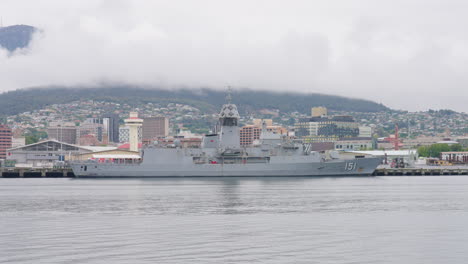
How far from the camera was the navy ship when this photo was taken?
72562 millimetres

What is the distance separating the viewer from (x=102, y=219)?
103 feet

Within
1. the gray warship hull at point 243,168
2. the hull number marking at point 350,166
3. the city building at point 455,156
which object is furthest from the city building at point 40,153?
the city building at point 455,156

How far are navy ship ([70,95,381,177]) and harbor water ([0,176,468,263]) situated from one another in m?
28.4

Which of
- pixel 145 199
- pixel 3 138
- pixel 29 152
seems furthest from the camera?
pixel 3 138

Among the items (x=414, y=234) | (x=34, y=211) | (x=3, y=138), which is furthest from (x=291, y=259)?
(x=3, y=138)

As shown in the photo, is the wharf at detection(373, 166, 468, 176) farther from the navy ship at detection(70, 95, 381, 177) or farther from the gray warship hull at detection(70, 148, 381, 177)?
the navy ship at detection(70, 95, 381, 177)

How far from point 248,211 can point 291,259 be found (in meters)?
13.6

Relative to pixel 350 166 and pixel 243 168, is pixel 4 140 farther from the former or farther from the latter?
pixel 350 166

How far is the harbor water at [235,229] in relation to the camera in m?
21.9

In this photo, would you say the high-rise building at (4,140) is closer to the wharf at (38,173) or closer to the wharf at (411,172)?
the wharf at (38,173)

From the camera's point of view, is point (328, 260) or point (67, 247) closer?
point (328, 260)

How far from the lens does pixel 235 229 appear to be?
27.7 m

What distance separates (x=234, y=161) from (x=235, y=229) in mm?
46099

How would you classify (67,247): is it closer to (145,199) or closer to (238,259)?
(238,259)
